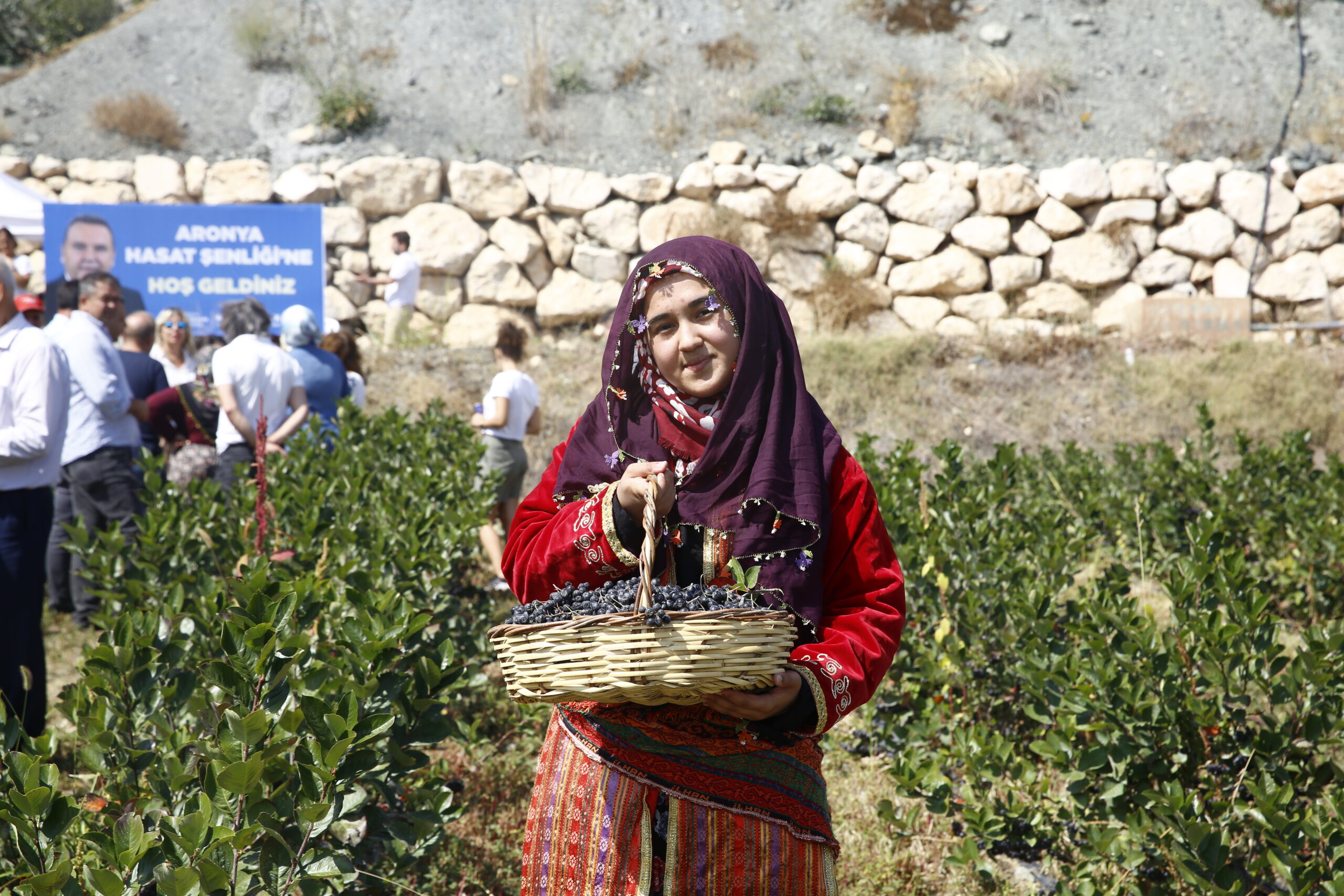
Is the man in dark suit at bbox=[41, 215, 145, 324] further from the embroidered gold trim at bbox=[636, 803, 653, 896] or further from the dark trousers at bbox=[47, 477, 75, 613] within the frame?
the embroidered gold trim at bbox=[636, 803, 653, 896]

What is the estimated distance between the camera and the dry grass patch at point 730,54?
1605 centimetres

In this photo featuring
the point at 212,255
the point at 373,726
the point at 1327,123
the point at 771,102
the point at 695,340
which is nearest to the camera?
the point at 695,340

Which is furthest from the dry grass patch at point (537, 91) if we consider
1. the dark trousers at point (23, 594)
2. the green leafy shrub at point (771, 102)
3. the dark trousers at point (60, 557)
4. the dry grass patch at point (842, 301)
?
the dark trousers at point (23, 594)

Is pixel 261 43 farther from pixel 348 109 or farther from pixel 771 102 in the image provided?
pixel 771 102

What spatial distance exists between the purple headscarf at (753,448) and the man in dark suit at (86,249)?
9664 mm

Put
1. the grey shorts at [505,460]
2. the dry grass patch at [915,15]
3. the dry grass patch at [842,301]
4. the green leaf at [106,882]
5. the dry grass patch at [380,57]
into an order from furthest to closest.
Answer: the dry grass patch at [915,15] → the dry grass patch at [380,57] → the dry grass patch at [842,301] → the grey shorts at [505,460] → the green leaf at [106,882]

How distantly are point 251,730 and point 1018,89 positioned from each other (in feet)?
52.2

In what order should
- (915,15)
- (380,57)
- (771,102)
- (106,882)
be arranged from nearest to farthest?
(106,882) < (771,102) < (380,57) < (915,15)

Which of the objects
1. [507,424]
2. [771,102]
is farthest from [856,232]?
[507,424]

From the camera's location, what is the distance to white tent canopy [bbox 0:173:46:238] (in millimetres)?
10000

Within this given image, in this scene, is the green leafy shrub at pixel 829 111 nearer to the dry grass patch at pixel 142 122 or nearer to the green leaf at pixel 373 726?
the dry grass patch at pixel 142 122

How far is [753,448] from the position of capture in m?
1.59

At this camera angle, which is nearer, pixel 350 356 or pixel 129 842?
pixel 129 842

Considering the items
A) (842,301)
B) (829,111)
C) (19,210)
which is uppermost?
(829,111)
